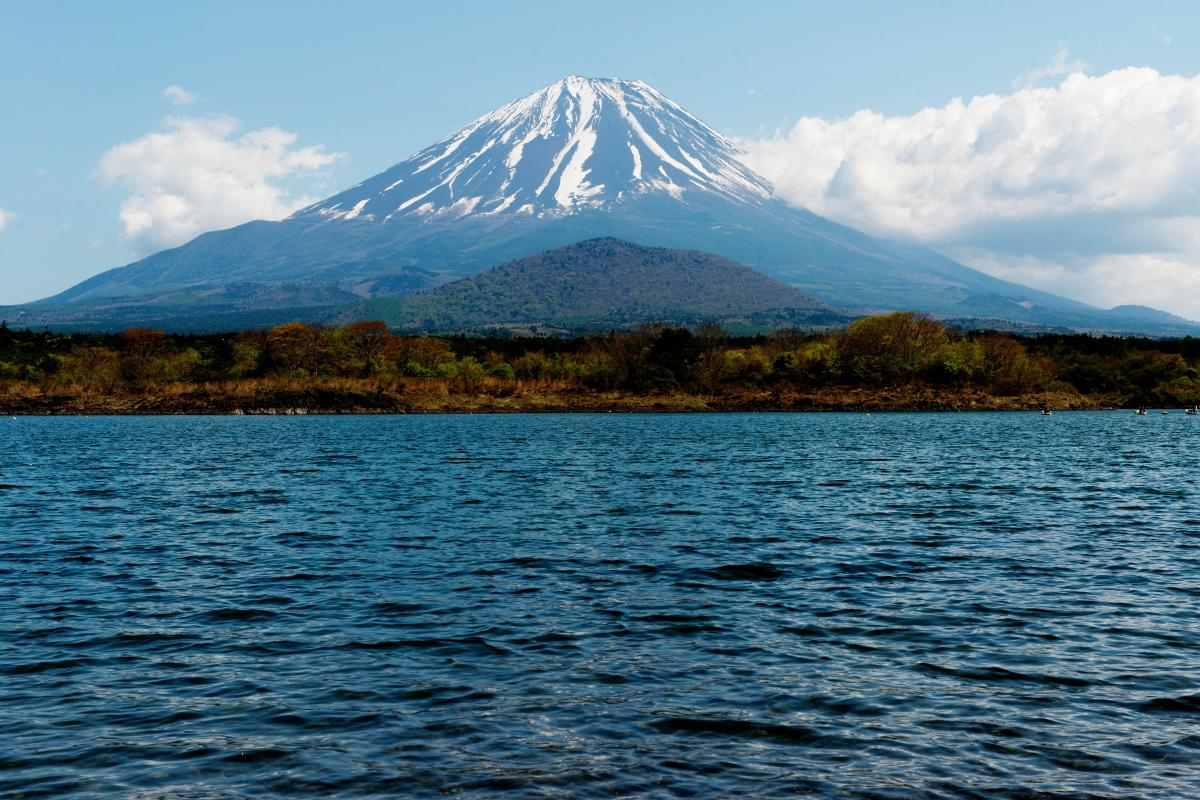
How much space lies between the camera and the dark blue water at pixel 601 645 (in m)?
12.8

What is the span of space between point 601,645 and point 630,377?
147438 millimetres

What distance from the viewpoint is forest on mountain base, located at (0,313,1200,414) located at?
157 m

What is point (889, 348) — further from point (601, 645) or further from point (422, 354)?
point (601, 645)

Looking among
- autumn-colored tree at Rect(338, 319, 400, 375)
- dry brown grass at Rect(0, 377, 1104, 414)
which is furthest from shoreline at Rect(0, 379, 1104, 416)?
autumn-colored tree at Rect(338, 319, 400, 375)

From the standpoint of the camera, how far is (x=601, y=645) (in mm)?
18625

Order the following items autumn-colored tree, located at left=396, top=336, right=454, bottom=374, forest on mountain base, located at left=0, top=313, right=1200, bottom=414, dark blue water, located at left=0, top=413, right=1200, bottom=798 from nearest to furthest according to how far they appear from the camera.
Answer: dark blue water, located at left=0, top=413, right=1200, bottom=798, forest on mountain base, located at left=0, top=313, right=1200, bottom=414, autumn-colored tree, located at left=396, top=336, right=454, bottom=374

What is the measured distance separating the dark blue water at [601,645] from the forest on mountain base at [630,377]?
11434 centimetres

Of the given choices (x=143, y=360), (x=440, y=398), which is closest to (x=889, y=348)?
(x=440, y=398)

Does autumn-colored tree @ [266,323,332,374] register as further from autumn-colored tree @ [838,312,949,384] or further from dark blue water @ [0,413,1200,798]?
dark blue water @ [0,413,1200,798]

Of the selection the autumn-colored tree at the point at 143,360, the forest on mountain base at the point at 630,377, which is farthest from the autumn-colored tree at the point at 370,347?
the autumn-colored tree at the point at 143,360

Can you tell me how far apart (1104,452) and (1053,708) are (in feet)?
219

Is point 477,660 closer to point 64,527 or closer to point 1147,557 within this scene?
point 1147,557

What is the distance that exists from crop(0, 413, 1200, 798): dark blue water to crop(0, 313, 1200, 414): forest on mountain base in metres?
114

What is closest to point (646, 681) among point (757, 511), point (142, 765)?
point (142, 765)
